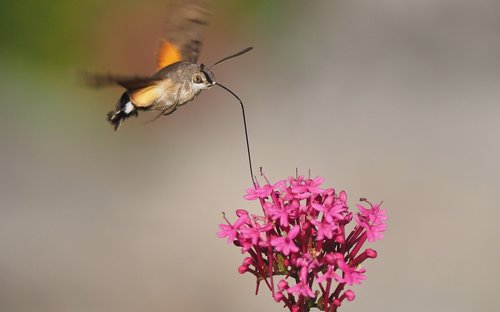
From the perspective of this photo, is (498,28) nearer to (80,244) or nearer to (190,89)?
(80,244)

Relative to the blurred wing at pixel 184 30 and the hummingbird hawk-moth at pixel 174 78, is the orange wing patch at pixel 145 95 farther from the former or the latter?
the blurred wing at pixel 184 30

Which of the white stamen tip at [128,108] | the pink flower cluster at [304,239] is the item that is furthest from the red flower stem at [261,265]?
the white stamen tip at [128,108]

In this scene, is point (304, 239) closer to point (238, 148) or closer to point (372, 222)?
point (372, 222)

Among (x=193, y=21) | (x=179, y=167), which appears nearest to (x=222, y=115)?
(x=179, y=167)

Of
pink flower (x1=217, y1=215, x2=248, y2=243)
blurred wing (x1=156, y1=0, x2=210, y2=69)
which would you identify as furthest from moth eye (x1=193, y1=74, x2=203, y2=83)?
pink flower (x1=217, y1=215, x2=248, y2=243)

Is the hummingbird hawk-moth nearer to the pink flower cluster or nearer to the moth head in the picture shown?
the moth head

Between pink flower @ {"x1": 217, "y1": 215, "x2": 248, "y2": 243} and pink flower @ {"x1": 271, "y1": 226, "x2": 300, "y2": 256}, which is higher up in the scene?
pink flower @ {"x1": 217, "y1": 215, "x2": 248, "y2": 243}
